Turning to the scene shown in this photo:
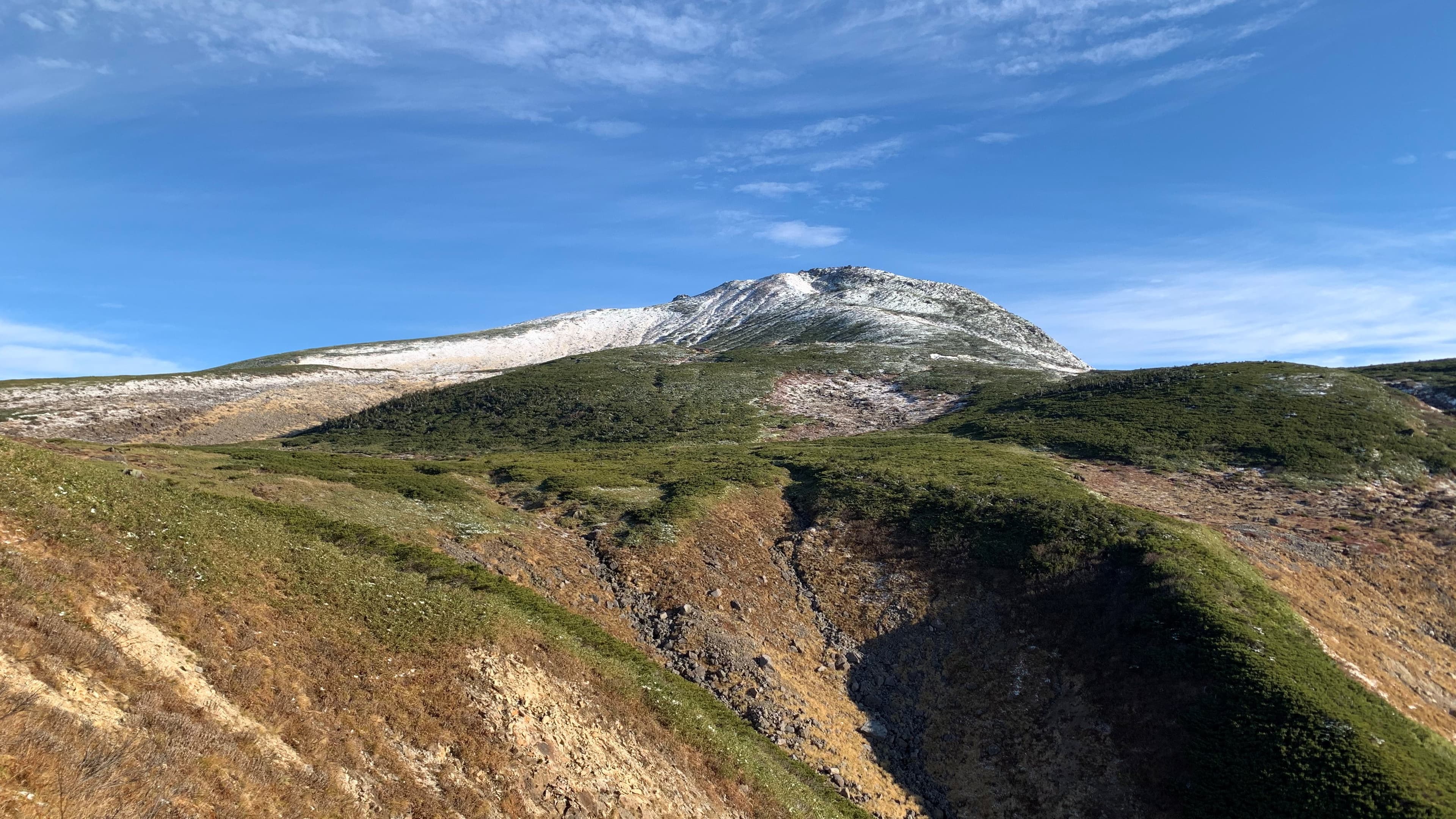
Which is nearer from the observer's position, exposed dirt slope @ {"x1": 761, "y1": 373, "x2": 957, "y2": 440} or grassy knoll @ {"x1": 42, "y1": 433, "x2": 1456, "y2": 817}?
grassy knoll @ {"x1": 42, "y1": 433, "x2": 1456, "y2": 817}

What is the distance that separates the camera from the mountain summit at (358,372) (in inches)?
3189

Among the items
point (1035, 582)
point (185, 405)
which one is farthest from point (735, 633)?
point (185, 405)

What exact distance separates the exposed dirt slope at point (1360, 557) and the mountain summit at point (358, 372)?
199 feet

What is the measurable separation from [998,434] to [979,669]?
46.5 meters

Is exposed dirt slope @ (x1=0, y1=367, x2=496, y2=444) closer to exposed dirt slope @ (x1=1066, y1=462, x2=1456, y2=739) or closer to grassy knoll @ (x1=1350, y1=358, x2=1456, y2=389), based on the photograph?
exposed dirt slope @ (x1=1066, y1=462, x2=1456, y2=739)

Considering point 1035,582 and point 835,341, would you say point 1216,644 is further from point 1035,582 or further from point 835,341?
point 835,341

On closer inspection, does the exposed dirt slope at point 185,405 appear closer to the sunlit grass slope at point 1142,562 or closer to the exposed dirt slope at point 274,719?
the sunlit grass slope at point 1142,562

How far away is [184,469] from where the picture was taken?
33.0 m

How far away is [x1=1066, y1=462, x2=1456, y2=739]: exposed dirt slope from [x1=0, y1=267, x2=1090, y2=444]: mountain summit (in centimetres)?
6055

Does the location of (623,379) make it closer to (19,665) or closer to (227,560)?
(227,560)

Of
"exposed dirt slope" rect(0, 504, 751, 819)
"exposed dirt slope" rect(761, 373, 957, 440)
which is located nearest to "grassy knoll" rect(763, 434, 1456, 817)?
"exposed dirt slope" rect(0, 504, 751, 819)

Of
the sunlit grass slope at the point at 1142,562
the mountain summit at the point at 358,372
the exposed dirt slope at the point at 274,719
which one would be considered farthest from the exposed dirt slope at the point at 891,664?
Result: the mountain summit at the point at 358,372

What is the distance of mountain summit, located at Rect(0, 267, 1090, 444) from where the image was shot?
266ft

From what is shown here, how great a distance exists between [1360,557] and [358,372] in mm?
134569
